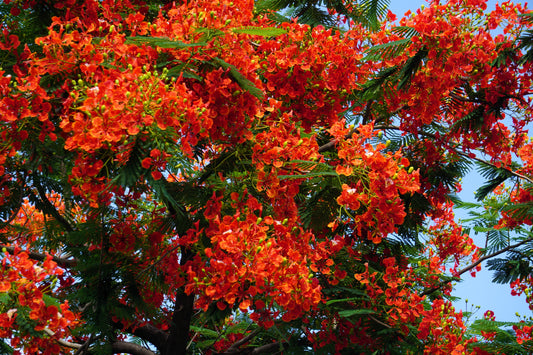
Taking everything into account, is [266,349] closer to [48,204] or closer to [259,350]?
[259,350]

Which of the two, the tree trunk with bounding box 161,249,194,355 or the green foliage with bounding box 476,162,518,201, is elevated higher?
the green foliage with bounding box 476,162,518,201

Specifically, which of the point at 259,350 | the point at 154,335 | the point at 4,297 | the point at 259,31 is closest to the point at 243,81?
the point at 259,31

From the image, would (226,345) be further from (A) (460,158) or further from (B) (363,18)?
(B) (363,18)

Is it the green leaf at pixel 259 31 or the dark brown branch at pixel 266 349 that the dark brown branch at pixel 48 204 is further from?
the green leaf at pixel 259 31

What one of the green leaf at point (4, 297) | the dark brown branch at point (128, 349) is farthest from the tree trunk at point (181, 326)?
the green leaf at point (4, 297)

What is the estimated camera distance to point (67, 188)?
14.6 ft

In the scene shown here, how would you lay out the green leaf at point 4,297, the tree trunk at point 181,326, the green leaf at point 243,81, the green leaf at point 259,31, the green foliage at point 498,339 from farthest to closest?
the tree trunk at point 181,326 → the green foliage at point 498,339 → the green leaf at point 243,81 → the green leaf at point 259,31 → the green leaf at point 4,297

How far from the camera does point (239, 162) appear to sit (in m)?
3.60

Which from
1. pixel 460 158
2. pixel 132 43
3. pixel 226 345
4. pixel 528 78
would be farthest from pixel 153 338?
pixel 528 78

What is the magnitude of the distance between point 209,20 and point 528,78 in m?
3.24

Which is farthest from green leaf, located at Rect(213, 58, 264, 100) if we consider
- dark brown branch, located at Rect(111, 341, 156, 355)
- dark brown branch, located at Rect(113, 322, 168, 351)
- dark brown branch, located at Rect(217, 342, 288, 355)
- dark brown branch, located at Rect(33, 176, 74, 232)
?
dark brown branch, located at Rect(111, 341, 156, 355)

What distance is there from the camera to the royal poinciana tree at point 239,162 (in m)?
3.00

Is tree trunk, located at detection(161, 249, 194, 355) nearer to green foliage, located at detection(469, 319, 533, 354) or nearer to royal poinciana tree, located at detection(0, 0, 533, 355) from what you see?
royal poinciana tree, located at detection(0, 0, 533, 355)

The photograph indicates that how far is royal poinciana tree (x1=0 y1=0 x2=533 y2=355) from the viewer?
3.00 meters
